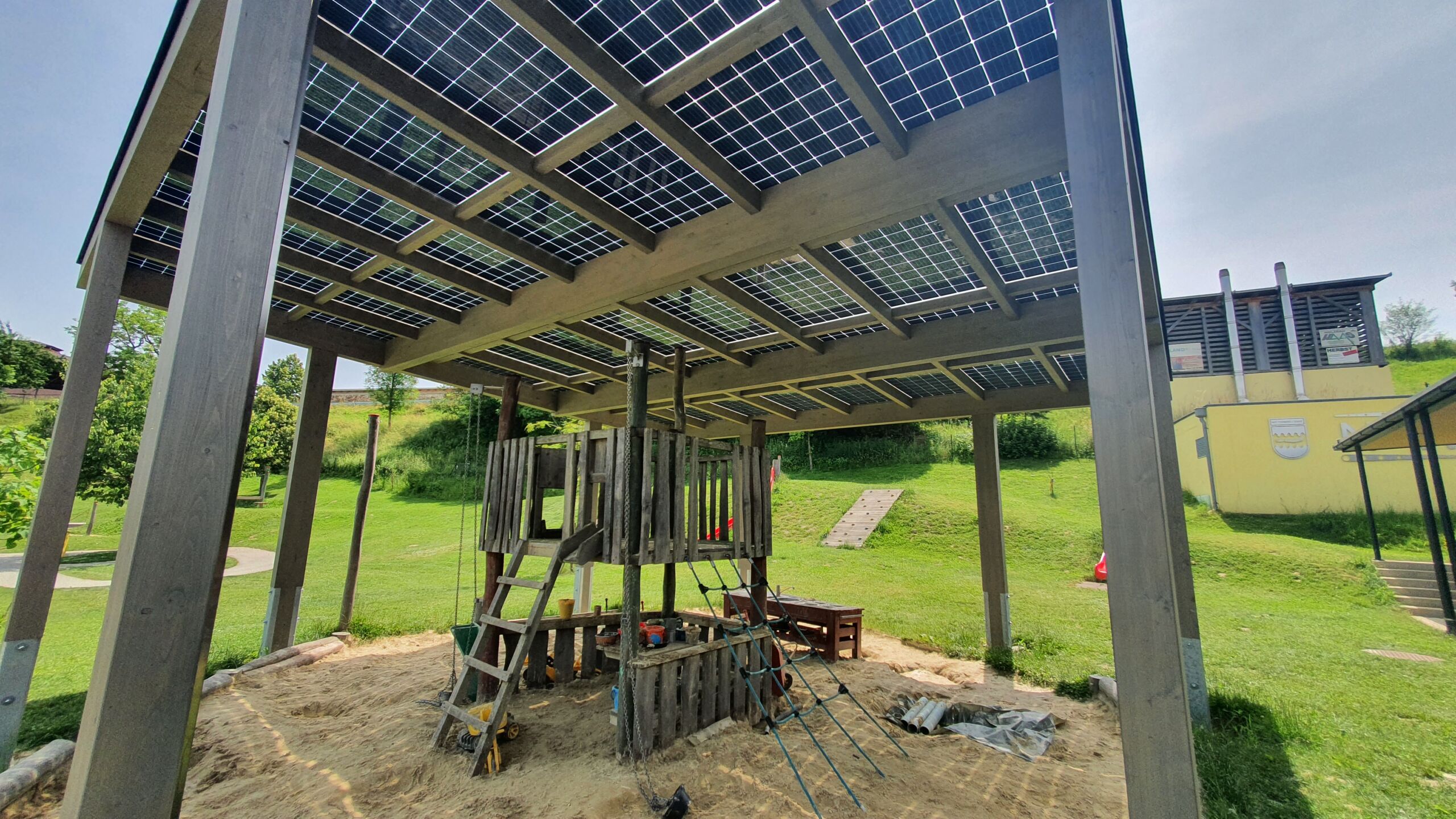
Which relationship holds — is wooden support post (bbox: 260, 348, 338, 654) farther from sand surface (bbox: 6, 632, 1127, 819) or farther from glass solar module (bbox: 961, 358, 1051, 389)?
glass solar module (bbox: 961, 358, 1051, 389)

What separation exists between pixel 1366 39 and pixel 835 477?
69.2 feet

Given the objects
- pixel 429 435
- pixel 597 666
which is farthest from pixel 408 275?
pixel 429 435

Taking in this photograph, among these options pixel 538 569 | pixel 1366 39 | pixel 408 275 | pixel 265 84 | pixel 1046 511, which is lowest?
pixel 538 569

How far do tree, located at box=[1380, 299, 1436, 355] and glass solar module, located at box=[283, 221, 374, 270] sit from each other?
5780cm

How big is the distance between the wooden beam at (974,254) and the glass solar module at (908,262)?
152mm

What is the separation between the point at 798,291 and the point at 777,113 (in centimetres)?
250

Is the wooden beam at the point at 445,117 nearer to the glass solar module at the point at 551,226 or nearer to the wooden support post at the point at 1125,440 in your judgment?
the glass solar module at the point at 551,226

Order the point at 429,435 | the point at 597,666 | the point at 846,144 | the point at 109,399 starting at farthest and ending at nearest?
the point at 429,435 < the point at 109,399 < the point at 597,666 < the point at 846,144

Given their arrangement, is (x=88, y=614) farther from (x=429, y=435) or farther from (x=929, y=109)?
(x=429, y=435)

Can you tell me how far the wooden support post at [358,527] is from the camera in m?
8.56

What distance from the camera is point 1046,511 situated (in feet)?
64.1

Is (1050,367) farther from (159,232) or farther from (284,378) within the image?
(284,378)

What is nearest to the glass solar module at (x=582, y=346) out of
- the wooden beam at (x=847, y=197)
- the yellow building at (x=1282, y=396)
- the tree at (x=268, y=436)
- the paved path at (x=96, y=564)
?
the wooden beam at (x=847, y=197)

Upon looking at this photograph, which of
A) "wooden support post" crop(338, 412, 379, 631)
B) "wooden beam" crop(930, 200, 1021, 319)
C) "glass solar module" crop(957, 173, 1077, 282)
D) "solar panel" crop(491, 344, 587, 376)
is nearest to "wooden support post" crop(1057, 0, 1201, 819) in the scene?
"wooden beam" crop(930, 200, 1021, 319)
